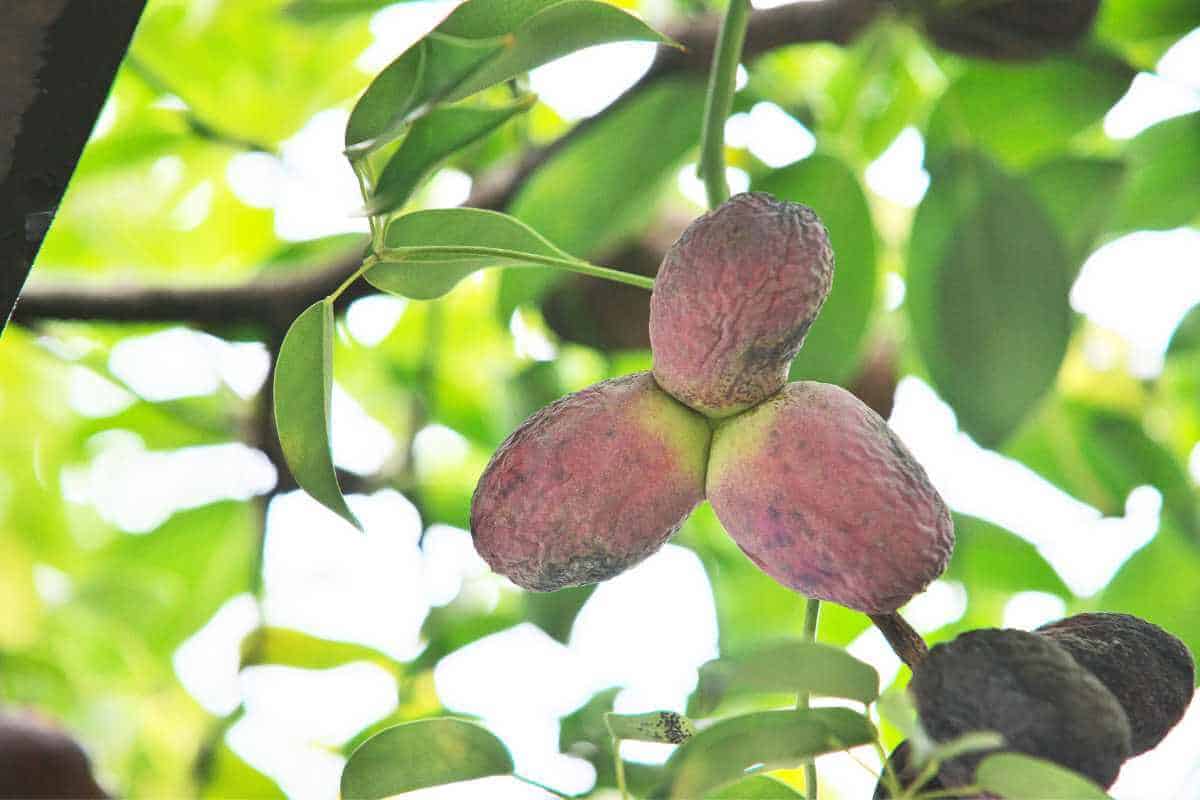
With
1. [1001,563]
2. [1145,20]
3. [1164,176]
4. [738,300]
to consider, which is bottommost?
[1001,563]

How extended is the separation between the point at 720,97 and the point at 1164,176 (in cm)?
62

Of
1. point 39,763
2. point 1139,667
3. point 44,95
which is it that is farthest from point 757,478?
point 39,763

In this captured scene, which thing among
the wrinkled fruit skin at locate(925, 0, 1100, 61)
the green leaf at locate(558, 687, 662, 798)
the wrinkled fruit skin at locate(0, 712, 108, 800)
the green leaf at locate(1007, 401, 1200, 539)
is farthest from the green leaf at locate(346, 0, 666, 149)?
the green leaf at locate(1007, 401, 1200, 539)

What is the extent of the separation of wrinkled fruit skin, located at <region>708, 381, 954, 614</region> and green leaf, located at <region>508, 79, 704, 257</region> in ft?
1.59

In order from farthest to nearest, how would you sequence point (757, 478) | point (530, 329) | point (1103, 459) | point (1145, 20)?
point (530, 329)
point (1103, 459)
point (1145, 20)
point (757, 478)

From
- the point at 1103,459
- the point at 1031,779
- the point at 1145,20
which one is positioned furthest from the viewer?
the point at 1103,459

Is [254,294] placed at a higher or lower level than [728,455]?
lower

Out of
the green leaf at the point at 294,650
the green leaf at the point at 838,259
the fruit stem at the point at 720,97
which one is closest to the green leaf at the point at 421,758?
the fruit stem at the point at 720,97

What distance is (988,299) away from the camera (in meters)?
0.88

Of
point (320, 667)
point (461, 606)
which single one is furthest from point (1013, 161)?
point (320, 667)

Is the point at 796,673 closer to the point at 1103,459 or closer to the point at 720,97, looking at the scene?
the point at 720,97

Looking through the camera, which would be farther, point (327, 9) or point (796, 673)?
point (327, 9)

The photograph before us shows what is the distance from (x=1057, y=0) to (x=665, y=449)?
59 centimetres

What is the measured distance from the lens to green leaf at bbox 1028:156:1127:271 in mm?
966
